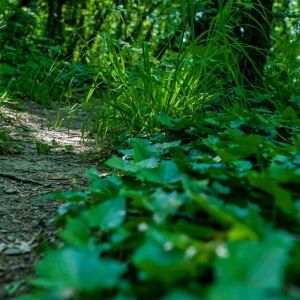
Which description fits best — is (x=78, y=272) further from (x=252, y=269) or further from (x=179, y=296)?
(x=252, y=269)

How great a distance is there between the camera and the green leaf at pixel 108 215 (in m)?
1.05

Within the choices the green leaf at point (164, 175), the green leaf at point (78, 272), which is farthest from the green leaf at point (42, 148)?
the green leaf at point (78, 272)

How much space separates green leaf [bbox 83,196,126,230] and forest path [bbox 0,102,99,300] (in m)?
0.27

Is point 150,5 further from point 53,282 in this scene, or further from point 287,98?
point 53,282

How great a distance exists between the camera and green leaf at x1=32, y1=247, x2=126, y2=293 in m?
0.77

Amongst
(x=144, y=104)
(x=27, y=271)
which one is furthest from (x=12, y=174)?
(x=27, y=271)

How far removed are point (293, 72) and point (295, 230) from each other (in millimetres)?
3162

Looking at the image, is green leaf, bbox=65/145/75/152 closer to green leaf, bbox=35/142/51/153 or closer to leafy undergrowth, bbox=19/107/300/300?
green leaf, bbox=35/142/51/153

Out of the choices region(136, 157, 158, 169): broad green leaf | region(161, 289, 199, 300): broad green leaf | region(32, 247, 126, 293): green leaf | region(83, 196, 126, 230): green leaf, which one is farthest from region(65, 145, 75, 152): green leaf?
region(161, 289, 199, 300): broad green leaf

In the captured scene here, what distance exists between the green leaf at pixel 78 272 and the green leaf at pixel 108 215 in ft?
0.73

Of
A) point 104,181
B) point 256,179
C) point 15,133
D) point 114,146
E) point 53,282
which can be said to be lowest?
point 15,133

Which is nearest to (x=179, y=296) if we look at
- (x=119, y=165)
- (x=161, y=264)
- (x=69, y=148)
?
(x=161, y=264)

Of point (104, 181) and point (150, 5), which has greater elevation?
point (150, 5)

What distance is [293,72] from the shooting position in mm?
3945
